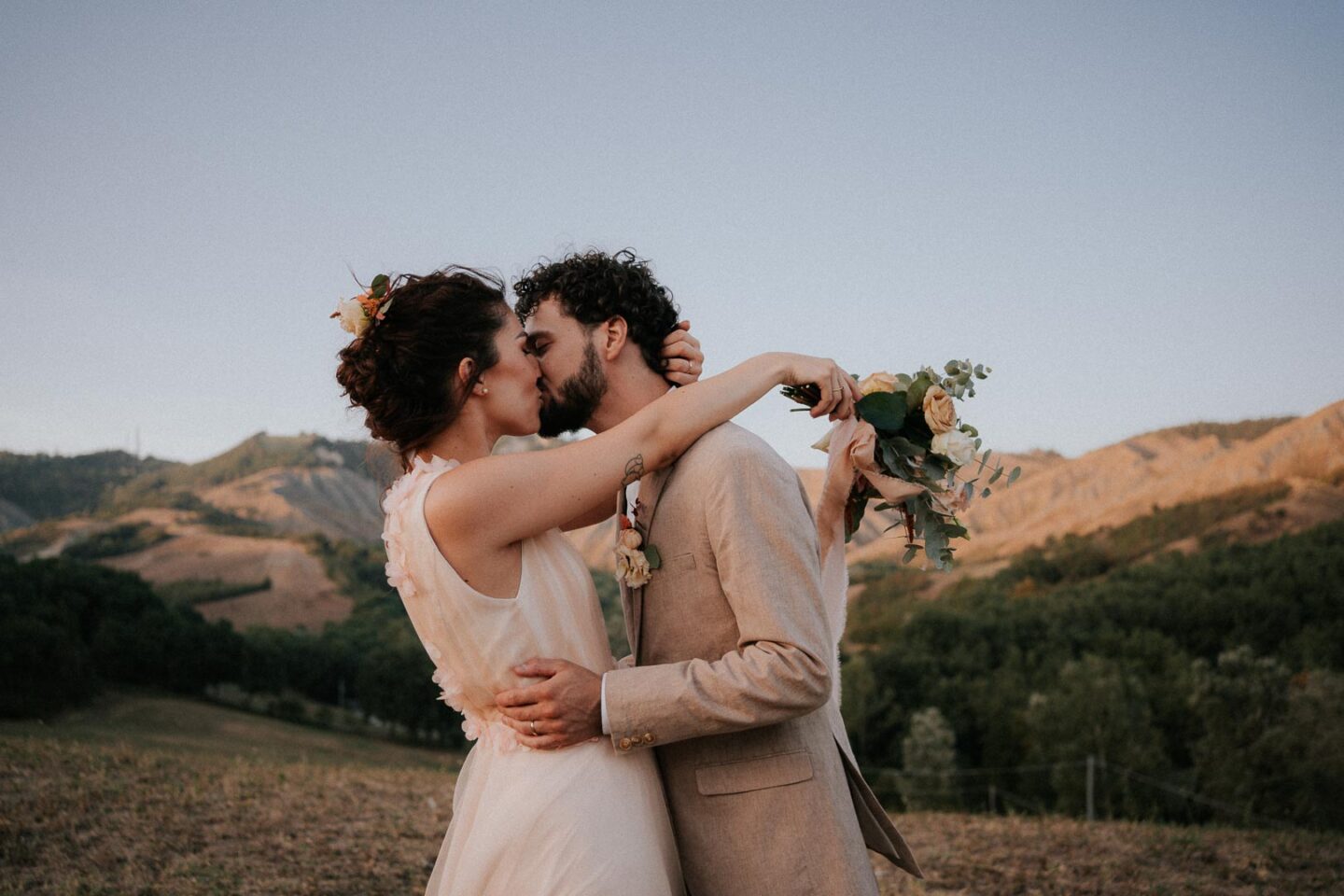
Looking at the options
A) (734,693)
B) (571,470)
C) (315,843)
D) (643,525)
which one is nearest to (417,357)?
(571,470)

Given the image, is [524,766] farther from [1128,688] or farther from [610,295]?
[1128,688]

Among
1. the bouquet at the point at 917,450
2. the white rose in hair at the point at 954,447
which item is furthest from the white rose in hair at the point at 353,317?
the white rose in hair at the point at 954,447

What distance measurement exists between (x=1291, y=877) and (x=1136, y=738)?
111ft

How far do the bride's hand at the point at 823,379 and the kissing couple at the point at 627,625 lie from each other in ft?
0.04

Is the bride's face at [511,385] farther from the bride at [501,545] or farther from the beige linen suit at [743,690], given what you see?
the beige linen suit at [743,690]

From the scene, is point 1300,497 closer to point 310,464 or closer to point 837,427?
point 837,427

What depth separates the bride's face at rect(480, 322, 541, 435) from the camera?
3027mm

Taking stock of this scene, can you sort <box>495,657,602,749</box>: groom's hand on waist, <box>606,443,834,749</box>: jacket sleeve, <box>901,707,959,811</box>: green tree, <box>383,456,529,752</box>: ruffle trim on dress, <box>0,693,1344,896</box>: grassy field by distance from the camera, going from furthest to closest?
<box>901,707,959,811</box>: green tree → <box>0,693,1344,896</box>: grassy field → <box>383,456,529,752</box>: ruffle trim on dress → <box>495,657,602,749</box>: groom's hand on waist → <box>606,443,834,749</box>: jacket sleeve

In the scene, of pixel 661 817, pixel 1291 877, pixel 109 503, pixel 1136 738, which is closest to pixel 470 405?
pixel 661 817

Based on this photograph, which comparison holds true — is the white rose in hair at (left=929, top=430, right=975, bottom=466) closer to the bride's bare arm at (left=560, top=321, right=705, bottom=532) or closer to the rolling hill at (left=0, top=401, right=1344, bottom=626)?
the bride's bare arm at (left=560, top=321, right=705, bottom=532)

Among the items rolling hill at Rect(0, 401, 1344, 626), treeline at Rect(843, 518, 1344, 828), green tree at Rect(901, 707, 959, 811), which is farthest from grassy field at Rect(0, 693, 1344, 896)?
rolling hill at Rect(0, 401, 1344, 626)

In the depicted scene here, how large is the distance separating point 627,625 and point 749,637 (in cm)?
53

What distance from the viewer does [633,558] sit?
9.06ft

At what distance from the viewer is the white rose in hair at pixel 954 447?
10.2 ft
